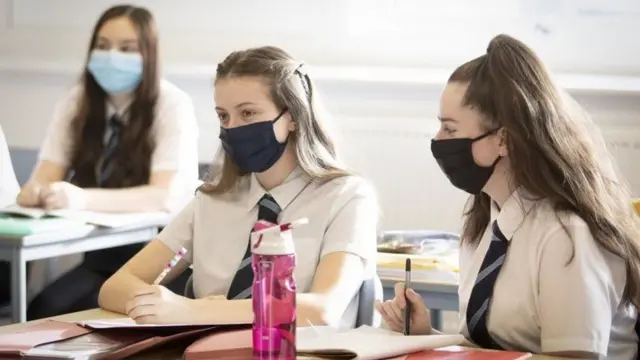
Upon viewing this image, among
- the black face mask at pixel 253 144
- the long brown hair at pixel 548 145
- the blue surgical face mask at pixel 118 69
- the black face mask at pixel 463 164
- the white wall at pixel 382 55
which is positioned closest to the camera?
the long brown hair at pixel 548 145

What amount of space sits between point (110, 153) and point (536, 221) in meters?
1.98

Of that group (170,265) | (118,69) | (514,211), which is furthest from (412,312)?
A: (118,69)

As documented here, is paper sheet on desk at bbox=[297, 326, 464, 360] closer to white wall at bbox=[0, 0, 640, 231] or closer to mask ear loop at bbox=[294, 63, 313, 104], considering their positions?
mask ear loop at bbox=[294, 63, 313, 104]

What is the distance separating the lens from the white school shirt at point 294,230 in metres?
2.36

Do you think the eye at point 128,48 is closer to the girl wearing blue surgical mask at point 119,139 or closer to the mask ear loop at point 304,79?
the girl wearing blue surgical mask at point 119,139

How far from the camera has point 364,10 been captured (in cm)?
425

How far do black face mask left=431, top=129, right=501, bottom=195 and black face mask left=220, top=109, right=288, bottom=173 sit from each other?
45 centimetres

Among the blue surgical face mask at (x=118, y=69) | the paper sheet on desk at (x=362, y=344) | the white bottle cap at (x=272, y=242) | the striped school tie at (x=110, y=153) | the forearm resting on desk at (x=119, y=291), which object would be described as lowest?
the forearm resting on desk at (x=119, y=291)

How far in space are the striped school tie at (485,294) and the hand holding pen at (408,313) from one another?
0.28 ft

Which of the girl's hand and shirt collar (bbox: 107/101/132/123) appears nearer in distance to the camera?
the girl's hand

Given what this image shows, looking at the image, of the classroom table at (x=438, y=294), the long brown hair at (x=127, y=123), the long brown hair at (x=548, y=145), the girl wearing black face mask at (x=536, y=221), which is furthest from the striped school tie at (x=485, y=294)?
the long brown hair at (x=127, y=123)

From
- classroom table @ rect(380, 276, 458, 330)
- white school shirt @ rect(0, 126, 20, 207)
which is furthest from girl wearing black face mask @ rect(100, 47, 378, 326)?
white school shirt @ rect(0, 126, 20, 207)

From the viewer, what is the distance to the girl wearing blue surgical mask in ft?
11.0

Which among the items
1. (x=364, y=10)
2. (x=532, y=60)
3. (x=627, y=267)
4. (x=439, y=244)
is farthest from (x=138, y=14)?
(x=627, y=267)
